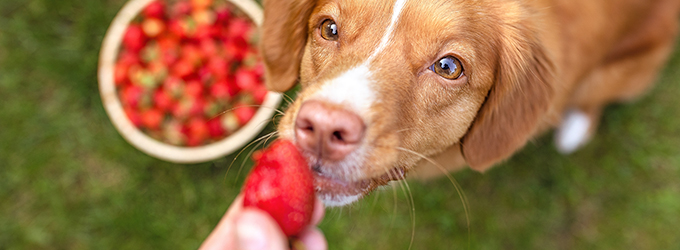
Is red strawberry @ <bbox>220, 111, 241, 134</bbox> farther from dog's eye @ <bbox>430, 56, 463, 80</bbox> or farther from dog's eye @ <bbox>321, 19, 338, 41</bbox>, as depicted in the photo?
dog's eye @ <bbox>430, 56, 463, 80</bbox>

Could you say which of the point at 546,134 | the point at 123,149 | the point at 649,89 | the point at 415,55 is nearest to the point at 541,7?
the point at 415,55

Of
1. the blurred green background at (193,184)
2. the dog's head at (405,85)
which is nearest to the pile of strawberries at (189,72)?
the blurred green background at (193,184)

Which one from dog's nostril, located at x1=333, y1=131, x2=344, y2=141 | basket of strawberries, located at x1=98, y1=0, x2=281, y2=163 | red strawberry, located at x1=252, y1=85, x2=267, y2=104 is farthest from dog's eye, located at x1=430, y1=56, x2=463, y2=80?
red strawberry, located at x1=252, y1=85, x2=267, y2=104

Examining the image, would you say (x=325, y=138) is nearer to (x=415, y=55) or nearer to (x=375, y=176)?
(x=375, y=176)

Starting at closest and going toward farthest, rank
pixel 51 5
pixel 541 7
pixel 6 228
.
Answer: pixel 541 7 < pixel 6 228 < pixel 51 5

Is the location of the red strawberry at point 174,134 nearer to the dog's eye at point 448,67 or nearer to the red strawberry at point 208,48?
the red strawberry at point 208,48
